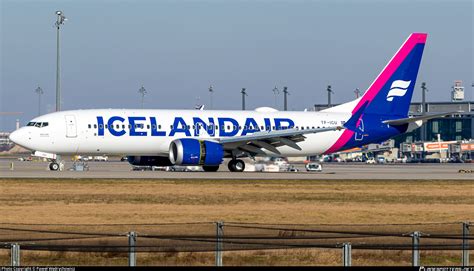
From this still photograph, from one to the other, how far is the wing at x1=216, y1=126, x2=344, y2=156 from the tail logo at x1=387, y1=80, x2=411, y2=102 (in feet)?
21.5

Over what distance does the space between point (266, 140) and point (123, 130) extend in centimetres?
920

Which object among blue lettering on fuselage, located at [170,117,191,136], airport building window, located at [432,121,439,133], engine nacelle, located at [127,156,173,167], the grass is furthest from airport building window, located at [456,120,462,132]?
the grass

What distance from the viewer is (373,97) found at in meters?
67.9

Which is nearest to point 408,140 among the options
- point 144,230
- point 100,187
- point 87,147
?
point 87,147

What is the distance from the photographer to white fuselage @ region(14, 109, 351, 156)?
59812 millimetres

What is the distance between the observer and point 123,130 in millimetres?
60031

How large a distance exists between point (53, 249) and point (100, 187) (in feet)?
81.7

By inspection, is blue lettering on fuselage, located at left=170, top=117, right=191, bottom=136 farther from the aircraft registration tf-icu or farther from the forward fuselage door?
the forward fuselage door

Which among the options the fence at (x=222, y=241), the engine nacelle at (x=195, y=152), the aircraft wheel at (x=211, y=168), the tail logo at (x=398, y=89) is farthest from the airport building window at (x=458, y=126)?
the fence at (x=222, y=241)

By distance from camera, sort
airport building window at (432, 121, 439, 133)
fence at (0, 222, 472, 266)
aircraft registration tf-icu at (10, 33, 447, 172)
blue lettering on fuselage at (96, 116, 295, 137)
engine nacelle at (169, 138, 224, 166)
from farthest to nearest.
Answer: airport building window at (432, 121, 439, 133) < blue lettering on fuselage at (96, 116, 295, 137) < aircraft registration tf-icu at (10, 33, 447, 172) < engine nacelle at (169, 138, 224, 166) < fence at (0, 222, 472, 266)

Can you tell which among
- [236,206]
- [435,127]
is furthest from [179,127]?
[435,127]

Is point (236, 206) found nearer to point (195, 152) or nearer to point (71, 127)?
point (195, 152)

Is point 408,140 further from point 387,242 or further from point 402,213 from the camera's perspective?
point 387,242

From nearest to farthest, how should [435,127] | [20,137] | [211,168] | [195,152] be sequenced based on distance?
1. [195,152]
2. [20,137]
3. [211,168]
4. [435,127]
